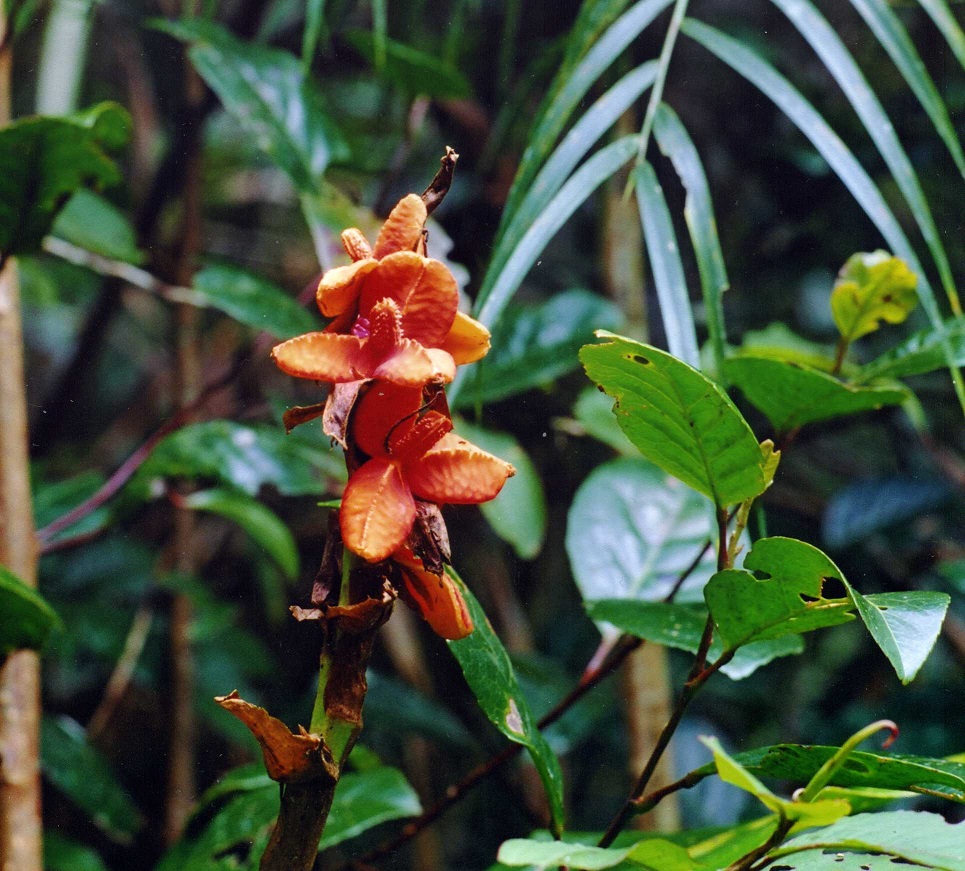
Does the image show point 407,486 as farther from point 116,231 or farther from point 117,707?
point 117,707

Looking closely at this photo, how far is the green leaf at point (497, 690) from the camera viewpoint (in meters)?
0.39

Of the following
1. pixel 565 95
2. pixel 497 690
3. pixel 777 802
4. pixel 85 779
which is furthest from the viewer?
pixel 85 779

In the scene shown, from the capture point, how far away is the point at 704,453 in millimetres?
362

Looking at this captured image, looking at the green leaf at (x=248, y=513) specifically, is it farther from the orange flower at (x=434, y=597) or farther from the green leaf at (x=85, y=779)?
the orange flower at (x=434, y=597)

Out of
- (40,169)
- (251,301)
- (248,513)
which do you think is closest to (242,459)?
(248,513)

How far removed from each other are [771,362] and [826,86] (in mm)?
968

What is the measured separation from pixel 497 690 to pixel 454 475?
12cm

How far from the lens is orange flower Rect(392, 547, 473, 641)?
0.33 meters

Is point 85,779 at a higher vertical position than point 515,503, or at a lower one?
lower

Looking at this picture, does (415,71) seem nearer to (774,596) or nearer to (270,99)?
(270,99)

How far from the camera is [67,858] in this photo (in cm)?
85

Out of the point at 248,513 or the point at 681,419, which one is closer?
the point at 681,419

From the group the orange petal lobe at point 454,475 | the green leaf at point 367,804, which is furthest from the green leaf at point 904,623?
the green leaf at point 367,804

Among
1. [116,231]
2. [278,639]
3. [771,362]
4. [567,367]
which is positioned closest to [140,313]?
[278,639]
